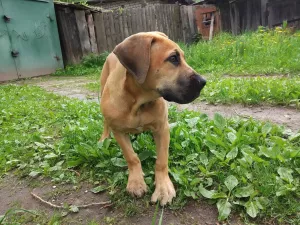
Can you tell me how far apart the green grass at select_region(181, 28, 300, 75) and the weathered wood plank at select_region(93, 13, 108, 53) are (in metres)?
4.61

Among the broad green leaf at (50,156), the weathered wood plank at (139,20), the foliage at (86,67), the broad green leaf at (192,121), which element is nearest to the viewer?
the broad green leaf at (50,156)

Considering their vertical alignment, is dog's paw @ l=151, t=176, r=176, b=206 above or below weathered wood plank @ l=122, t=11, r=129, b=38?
below

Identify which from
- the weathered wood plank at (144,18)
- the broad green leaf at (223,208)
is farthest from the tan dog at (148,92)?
the weathered wood plank at (144,18)

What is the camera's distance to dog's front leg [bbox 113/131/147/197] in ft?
7.80

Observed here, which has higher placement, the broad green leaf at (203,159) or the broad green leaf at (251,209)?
the broad green leaf at (203,159)

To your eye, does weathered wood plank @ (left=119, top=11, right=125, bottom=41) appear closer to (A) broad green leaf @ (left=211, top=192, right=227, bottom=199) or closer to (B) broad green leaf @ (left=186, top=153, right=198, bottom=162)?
(B) broad green leaf @ (left=186, top=153, right=198, bottom=162)

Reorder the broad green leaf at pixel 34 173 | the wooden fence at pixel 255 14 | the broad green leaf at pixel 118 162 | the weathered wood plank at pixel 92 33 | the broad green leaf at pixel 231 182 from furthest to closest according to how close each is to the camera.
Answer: the wooden fence at pixel 255 14 → the weathered wood plank at pixel 92 33 → the broad green leaf at pixel 34 173 → the broad green leaf at pixel 118 162 → the broad green leaf at pixel 231 182

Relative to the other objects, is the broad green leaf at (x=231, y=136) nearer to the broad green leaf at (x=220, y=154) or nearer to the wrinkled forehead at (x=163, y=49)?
the broad green leaf at (x=220, y=154)

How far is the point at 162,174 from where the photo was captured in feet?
8.01

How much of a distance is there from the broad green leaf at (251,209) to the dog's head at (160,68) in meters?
0.88

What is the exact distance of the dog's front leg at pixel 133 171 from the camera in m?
2.38

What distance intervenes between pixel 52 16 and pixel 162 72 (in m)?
10.5

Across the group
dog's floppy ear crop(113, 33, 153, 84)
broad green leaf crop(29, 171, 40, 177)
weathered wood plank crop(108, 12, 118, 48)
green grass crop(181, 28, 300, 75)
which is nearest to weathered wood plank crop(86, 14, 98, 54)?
weathered wood plank crop(108, 12, 118, 48)

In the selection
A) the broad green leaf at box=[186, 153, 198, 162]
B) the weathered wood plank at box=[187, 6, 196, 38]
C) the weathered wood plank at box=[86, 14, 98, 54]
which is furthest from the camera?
the weathered wood plank at box=[187, 6, 196, 38]
